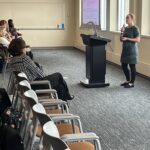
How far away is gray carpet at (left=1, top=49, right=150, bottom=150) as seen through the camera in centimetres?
406

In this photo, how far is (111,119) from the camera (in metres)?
4.86

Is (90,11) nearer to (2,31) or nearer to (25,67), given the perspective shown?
(2,31)

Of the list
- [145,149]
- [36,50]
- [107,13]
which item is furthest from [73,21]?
[145,149]

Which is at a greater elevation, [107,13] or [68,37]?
[107,13]

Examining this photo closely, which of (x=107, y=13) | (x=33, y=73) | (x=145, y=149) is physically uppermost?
(x=107, y=13)

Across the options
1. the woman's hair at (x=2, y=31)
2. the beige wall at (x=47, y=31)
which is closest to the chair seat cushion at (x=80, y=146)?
the woman's hair at (x=2, y=31)

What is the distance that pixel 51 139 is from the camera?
1.89m

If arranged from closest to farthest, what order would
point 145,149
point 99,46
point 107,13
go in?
point 145,149
point 99,46
point 107,13

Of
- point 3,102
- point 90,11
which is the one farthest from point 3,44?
point 90,11

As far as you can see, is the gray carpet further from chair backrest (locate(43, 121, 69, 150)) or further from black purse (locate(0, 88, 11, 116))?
chair backrest (locate(43, 121, 69, 150))

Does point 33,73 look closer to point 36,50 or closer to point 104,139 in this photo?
point 104,139

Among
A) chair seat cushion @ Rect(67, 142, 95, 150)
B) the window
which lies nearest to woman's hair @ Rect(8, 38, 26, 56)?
chair seat cushion @ Rect(67, 142, 95, 150)

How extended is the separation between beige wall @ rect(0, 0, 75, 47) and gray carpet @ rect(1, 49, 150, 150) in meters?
6.58

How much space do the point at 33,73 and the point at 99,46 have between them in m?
2.42
